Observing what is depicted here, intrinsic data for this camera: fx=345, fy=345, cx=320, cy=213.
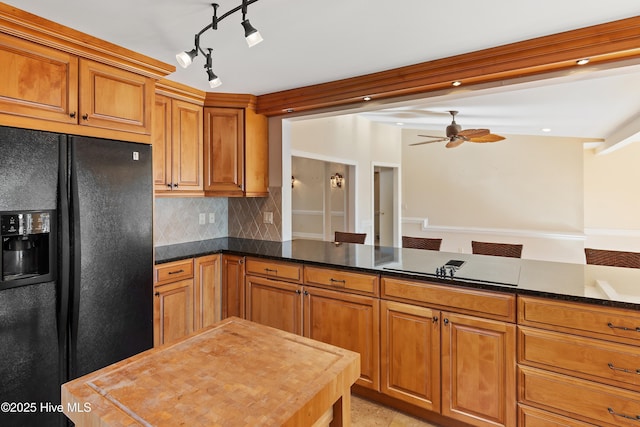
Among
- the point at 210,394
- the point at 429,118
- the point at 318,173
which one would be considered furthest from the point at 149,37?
the point at 318,173

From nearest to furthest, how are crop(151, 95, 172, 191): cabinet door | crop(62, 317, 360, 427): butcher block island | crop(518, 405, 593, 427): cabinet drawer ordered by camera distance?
crop(62, 317, 360, 427): butcher block island, crop(518, 405, 593, 427): cabinet drawer, crop(151, 95, 172, 191): cabinet door

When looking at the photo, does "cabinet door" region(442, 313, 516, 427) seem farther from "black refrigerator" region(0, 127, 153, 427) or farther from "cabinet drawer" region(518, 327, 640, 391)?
"black refrigerator" region(0, 127, 153, 427)

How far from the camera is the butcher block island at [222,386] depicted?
0.88m

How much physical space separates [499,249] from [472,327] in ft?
4.45

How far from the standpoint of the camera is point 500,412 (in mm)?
1921

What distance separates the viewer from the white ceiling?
177 centimetres

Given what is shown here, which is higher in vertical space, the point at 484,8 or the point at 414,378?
the point at 484,8

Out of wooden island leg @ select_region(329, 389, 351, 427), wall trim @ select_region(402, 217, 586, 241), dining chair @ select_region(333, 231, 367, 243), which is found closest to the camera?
wooden island leg @ select_region(329, 389, 351, 427)

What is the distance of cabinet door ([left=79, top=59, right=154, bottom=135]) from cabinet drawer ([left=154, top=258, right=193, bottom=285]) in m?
1.02

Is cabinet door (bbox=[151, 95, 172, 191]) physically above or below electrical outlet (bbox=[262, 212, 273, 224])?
above

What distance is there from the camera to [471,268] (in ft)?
7.59

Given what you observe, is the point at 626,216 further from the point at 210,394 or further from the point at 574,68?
the point at 210,394

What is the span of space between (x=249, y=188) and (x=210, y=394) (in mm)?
2569

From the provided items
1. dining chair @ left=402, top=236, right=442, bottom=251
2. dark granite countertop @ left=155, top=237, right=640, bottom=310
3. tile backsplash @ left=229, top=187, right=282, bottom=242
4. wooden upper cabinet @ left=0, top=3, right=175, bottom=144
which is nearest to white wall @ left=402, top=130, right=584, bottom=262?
dining chair @ left=402, top=236, right=442, bottom=251
